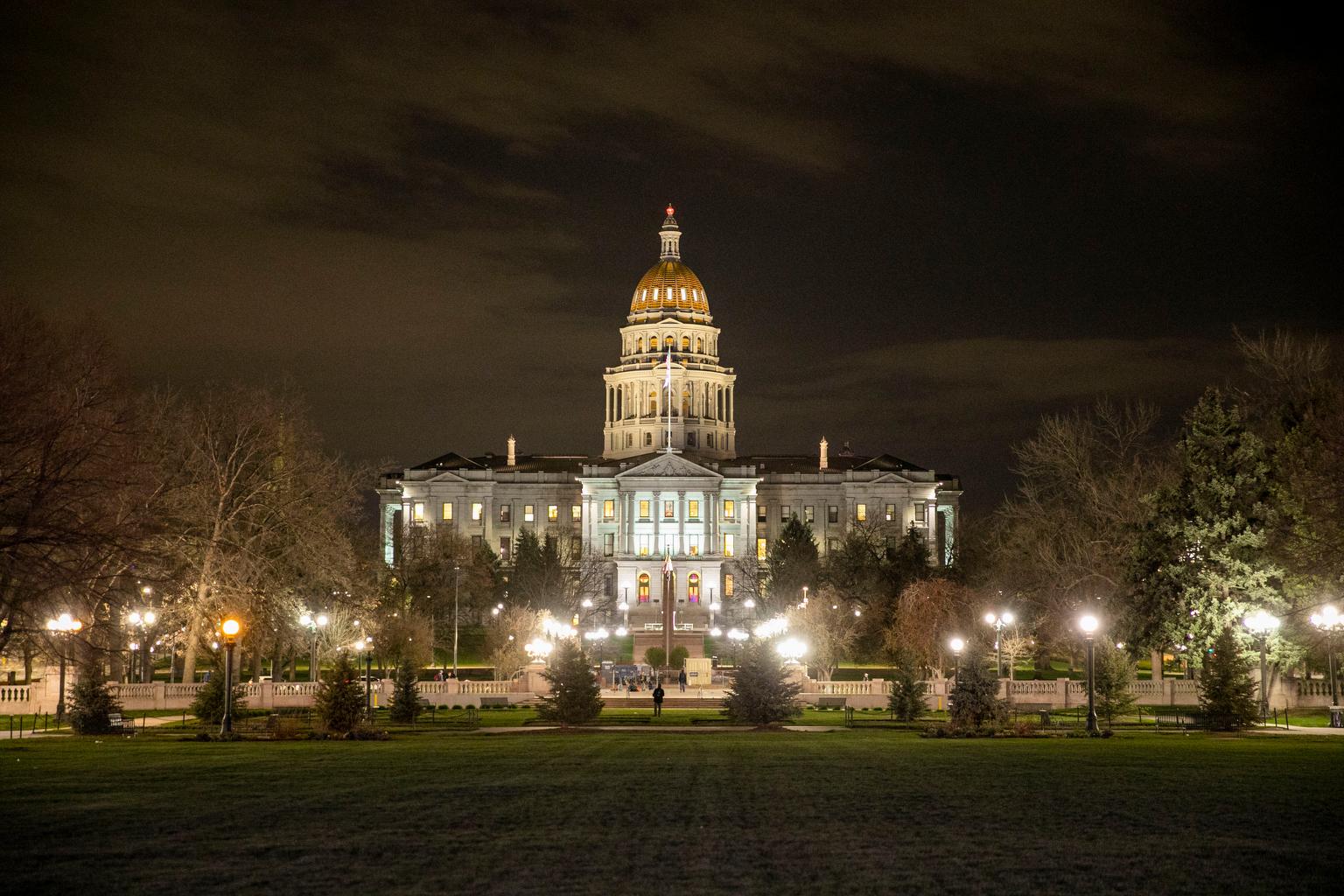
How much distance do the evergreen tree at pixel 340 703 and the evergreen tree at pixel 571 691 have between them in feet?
27.0

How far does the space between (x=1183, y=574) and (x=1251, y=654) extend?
3871 millimetres

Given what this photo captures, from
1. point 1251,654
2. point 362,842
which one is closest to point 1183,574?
point 1251,654

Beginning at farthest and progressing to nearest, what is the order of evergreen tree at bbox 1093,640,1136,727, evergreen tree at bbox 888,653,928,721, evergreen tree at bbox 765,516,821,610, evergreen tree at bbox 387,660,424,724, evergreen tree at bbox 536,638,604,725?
evergreen tree at bbox 765,516,821,610 → evergreen tree at bbox 1093,640,1136,727 → evergreen tree at bbox 888,653,928,721 → evergreen tree at bbox 387,660,424,724 → evergreen tree at bbox 536,638,604,725

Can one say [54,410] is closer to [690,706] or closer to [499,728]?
[499,728]

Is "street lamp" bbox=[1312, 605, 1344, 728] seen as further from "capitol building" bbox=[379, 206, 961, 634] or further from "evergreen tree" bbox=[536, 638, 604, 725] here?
"capitol building" bbox=[379, 206, 961, 634]

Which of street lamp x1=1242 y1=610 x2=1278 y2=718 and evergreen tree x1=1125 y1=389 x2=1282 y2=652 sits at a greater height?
evergreen tree x1=1125 y1=389 x2=1282 y2=652

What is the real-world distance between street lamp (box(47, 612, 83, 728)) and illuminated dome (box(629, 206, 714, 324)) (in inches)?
5685

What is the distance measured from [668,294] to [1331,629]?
144 metres

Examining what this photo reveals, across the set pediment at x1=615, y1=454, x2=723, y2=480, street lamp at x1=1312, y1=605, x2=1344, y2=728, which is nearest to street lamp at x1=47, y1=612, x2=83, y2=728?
street lamp at x1=1312, y1=605, x2=1344, y2=728

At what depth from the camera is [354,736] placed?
35.1 m

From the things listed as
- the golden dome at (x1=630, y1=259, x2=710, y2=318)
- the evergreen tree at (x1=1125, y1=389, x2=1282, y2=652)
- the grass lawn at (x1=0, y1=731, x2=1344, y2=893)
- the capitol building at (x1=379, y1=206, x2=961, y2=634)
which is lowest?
the grass lawn at (x1=0, y1=731, x2=1344, y2=893)

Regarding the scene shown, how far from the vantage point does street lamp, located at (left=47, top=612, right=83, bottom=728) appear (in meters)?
38.8

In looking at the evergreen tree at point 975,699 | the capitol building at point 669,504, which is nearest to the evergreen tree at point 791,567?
the capitol building at point 669,504

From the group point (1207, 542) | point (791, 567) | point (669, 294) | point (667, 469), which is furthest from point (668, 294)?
point (1207, 542)
